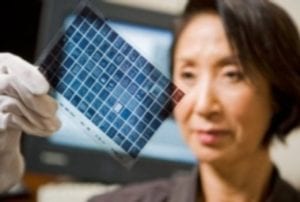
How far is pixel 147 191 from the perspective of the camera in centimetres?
69

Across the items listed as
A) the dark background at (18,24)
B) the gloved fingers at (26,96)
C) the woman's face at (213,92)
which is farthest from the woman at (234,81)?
the dark background at (18,24)

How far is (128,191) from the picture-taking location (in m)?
0.70

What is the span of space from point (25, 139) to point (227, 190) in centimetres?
28

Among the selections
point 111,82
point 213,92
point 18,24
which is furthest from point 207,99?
point 18,24

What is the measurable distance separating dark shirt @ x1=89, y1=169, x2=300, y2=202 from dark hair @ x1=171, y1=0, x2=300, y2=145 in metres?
0.10

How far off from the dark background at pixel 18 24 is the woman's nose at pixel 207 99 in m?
0.30

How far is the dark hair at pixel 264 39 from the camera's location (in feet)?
1.93

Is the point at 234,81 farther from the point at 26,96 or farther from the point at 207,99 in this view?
the point at 26,96

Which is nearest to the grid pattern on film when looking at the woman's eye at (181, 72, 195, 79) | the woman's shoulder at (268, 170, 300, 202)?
the woman's eye at (181, 72, 195, 79)

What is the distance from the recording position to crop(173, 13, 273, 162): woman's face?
0.59m

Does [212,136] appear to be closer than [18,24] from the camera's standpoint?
Yes

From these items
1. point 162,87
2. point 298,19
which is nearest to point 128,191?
point 162,87

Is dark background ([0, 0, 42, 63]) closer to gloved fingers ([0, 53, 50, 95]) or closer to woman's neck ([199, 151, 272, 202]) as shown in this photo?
gloved fingers ([0, 53, 50, 95])

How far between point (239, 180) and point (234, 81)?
0.45 feet
